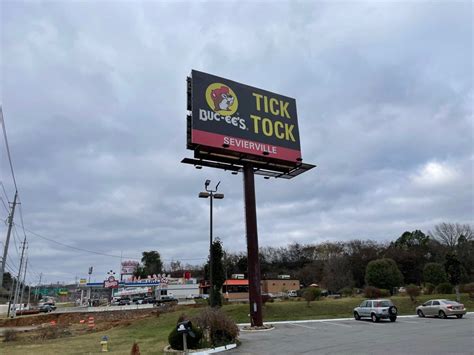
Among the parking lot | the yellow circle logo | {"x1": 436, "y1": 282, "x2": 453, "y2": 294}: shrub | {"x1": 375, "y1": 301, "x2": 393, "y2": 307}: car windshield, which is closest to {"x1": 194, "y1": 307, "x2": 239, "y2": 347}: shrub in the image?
the parking lot

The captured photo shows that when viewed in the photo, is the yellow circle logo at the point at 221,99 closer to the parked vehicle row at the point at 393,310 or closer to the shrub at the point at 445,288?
the parked vehicle row at the point at 393,310

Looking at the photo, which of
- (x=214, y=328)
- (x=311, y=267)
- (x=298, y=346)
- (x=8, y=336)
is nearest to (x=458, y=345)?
(x=298, y=346)

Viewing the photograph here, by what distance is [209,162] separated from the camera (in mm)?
29250

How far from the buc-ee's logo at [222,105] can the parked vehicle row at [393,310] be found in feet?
50.4

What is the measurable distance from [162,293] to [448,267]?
51390 millimetres

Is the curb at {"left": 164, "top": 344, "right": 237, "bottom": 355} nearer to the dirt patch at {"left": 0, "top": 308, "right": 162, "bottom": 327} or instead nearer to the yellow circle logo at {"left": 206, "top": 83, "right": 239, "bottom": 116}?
the yellow circle logo at {"left": 206, "top": 83, "right": 239, "bottom": 116}

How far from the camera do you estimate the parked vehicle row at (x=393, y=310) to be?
2836 cm

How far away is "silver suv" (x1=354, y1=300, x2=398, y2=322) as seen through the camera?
28.2 metres

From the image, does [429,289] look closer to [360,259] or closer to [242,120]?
[242,120]

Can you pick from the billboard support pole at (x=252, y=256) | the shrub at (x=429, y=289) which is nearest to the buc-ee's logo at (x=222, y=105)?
the billboard support pole at (x=252, y=256)

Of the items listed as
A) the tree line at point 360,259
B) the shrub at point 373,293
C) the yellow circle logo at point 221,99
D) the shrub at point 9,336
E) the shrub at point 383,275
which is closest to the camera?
the yellow circle logo at point 221,99

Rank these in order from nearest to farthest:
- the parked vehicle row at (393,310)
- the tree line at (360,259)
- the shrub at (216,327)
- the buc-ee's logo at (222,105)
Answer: the shrub at (216,327) → the buc-ee's logo at (222,105) → the parked vehicle row at (393,310) → the tree line at (360,259)

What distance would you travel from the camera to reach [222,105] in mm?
28844

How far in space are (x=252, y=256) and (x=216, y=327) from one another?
10413 millimetres
